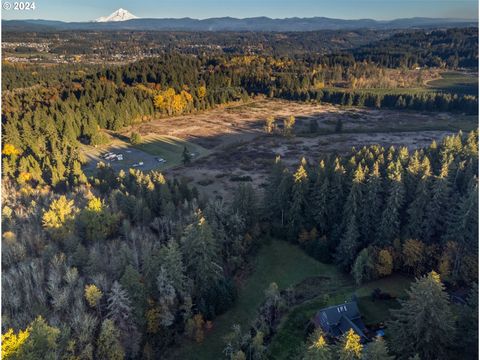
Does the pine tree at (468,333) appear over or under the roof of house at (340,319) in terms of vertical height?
over

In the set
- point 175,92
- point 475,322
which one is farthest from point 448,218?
point 175,92

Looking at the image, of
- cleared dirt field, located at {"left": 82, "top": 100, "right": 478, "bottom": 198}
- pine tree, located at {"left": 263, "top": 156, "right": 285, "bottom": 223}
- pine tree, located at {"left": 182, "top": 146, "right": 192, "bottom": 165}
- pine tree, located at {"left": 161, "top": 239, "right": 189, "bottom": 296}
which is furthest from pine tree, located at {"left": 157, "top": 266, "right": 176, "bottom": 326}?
pine tree, located at {"left": 182, "top": 146, "right": 192, "bottom": 165}

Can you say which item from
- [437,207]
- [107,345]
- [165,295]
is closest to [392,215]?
[437,207]

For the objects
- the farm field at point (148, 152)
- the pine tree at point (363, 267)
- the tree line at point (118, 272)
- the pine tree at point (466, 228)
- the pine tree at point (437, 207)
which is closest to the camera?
the tree line at point (118, 272)

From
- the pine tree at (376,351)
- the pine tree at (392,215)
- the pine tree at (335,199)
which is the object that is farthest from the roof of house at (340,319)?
the pine tree at (335,199)

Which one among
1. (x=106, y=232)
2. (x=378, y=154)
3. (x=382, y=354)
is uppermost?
(x=378, y=154)

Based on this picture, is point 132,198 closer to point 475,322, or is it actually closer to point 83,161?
point 83,161

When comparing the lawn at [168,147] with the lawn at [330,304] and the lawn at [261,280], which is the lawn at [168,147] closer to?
the lawn at [261,280]
